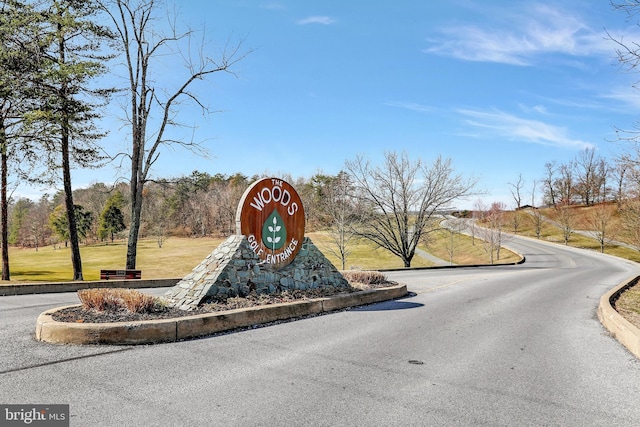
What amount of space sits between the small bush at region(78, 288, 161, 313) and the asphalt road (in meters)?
1.01

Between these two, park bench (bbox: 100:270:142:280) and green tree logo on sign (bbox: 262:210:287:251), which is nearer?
green tree logo on sign (bbox: 262:210:287:251)

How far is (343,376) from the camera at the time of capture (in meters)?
5.02

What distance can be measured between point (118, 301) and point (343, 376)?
4.83 metres

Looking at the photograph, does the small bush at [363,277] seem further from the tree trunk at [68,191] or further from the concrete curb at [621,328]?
the tree trunk at [68,191]

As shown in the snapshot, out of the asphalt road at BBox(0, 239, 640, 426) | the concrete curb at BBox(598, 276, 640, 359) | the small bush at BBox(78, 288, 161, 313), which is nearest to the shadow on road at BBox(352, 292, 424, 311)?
the asphalt road at BBox(0, 239, 640, 426)

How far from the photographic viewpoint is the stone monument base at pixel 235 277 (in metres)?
8.52

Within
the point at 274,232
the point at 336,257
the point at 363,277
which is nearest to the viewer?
the point at 274,232

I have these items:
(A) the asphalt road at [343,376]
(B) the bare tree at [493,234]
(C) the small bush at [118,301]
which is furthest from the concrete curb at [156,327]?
(B) the bare tree at [493,234]

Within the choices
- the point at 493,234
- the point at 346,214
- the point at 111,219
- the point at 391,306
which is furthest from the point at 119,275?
the point at 111,219

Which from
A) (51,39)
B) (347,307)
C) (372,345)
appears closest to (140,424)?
(372,345)

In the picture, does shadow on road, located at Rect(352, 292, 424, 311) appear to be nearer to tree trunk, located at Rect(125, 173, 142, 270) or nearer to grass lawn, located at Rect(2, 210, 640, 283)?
tree trunk, located at Rect(125, 173, 142, 270)

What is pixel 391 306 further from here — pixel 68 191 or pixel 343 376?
pixel 68 191

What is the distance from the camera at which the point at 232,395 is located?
434cm

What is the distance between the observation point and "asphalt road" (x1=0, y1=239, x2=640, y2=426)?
3.93 meters
